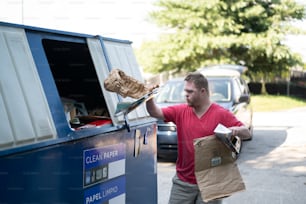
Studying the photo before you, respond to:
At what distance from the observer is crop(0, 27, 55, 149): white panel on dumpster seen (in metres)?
2.84

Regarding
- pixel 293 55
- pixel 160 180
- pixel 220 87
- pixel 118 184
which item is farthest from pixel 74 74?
pixel 293 55

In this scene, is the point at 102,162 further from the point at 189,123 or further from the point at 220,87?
the point at 220,87

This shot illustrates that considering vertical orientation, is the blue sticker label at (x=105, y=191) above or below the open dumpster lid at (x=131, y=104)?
below

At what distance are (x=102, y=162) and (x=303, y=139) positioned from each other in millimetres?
10540

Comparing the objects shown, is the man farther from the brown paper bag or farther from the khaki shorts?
the brown paper bag

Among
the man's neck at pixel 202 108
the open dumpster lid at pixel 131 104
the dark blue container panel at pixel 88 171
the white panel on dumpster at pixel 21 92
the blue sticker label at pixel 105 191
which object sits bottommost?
the blue sticker label at pixel 105 191

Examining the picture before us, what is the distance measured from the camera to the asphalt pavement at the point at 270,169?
673 centimetres

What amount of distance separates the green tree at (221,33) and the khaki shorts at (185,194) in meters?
23.0

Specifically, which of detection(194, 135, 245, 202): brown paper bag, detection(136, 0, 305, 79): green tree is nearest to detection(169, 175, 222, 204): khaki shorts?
detection(194, 135, 245, 202): brown paper bag

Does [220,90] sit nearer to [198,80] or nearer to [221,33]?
[198,80]

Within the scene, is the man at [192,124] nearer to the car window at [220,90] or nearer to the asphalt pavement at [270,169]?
the asphalt pavement at [270,169]

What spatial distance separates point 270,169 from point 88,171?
6.14 metres

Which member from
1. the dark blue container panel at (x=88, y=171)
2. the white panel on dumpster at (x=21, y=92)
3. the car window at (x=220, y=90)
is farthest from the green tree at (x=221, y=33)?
the white panel on dumpster at (x=21, y=92)

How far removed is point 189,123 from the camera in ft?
12.6
